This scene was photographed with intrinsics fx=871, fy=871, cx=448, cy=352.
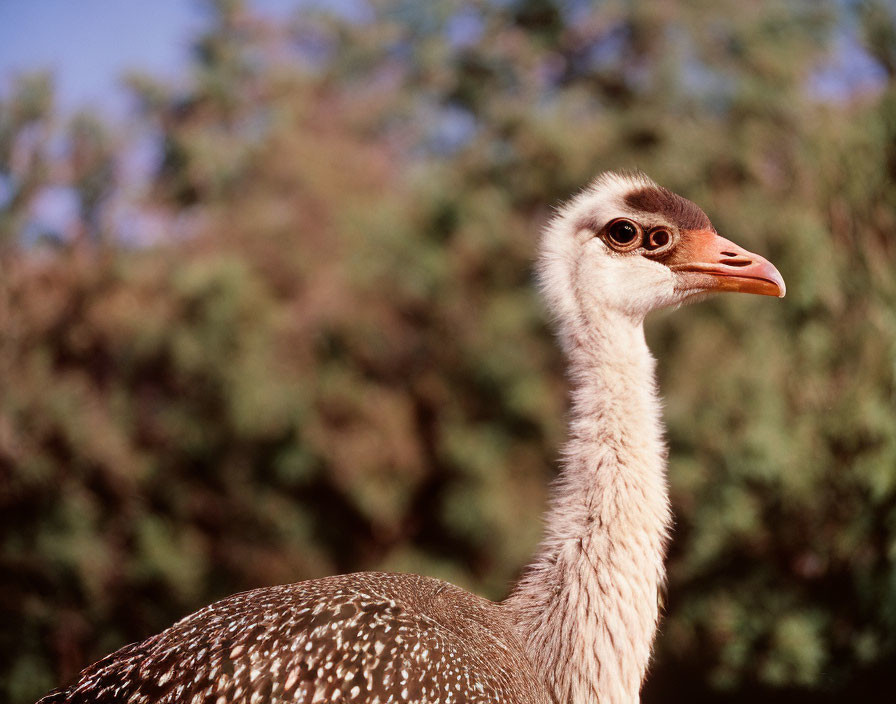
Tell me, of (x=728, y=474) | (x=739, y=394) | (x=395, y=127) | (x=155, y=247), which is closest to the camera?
(x=728, y=474)

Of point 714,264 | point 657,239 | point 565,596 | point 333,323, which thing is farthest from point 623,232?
point 333,323

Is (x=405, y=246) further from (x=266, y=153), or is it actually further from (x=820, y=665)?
(x=820, y=665)

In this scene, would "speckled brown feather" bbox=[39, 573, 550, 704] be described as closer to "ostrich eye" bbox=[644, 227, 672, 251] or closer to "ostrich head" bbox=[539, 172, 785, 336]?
"ostrich head" bbox=[539, 172, 785, 336]

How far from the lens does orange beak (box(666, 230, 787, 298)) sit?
3.38 metres

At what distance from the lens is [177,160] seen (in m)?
14.3

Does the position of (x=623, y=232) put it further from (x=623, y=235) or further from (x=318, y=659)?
(x=318, y=659)

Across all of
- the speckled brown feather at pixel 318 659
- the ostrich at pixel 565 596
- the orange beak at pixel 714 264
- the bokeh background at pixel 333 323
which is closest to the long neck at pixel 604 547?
the ostrich at pixel 565 596

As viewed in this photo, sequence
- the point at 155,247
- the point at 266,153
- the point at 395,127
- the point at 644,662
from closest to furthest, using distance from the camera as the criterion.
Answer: the point at 644,662 → the point at 155,247 → the point at 266,153 → the point at 395,127

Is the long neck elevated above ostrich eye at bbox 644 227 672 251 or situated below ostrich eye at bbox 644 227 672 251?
below

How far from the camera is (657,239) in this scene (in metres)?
3.58

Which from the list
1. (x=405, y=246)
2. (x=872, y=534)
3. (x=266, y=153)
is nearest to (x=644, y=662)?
(x=872, y=534)

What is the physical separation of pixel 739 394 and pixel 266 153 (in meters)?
10.1

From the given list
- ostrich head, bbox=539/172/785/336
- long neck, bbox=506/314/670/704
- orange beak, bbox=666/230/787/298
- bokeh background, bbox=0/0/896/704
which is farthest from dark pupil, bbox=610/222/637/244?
bokeh background, bbox=0/0/896/704

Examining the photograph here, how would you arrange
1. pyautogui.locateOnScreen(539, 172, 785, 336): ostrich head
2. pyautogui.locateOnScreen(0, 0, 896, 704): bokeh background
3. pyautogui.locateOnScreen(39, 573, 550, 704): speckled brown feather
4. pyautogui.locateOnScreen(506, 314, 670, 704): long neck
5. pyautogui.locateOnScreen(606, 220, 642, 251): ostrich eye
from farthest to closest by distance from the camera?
pyautogui.locateOnScreen(0, 0, 896, 704): bokeh background
pyautogui.locateOnScreen(606, 220, 642, 251): ostrich eye
pyautogui.locateOnScreen(539, 172, 785, 336): ostrich head
pyautogui.locateOnScreen(506, 314, 670, 704): long neck
pyautogui.locateOnScreen(39, 573, 550, 704): speckled brown feather
